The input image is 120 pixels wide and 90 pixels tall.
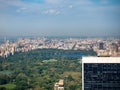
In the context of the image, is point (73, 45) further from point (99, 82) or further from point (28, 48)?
point (99, 82)

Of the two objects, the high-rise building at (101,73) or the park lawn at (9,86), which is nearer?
the high-rise building at (101,73)

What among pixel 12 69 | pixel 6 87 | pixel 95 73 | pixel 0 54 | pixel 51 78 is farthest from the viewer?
pixel 0 54

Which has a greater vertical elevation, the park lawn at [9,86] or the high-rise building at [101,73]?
the high-rise building at [101,73]

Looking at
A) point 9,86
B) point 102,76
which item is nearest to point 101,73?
point 102,76

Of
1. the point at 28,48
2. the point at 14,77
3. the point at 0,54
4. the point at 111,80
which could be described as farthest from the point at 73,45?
the point at 111,80

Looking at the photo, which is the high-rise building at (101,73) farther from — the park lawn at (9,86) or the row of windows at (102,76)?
the park lawn at (9,86)

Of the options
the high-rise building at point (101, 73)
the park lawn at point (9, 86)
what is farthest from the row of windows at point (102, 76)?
the park lawn at point (9, 86)

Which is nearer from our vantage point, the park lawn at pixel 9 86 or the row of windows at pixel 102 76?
the row of windows at pixel 102 76

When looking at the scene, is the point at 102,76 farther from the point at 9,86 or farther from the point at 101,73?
the point at 9,86

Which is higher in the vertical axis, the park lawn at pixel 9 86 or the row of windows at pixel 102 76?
the row of windows at pixel 102 76
